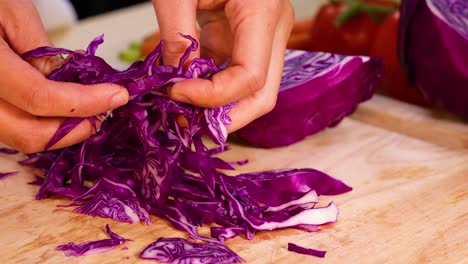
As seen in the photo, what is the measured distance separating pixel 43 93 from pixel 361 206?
81 cm

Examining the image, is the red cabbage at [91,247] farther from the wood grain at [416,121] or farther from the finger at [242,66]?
the wood grain at [416,121]

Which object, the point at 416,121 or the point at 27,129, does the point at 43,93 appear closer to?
the point at 27,129

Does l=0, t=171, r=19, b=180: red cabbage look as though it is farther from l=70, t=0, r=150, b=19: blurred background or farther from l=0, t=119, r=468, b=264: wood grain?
l=70, t=0, r=150, b=19: blurred background

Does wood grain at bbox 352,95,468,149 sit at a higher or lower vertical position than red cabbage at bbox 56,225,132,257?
lower

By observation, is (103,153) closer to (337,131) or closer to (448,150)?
(337,131)

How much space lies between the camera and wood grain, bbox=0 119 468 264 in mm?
1623

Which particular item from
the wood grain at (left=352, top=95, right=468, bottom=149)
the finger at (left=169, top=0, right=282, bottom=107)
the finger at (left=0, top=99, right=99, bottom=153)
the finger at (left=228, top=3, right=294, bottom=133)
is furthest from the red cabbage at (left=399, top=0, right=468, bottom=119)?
the finger at (left=0, top=99, right=99, bottom=153)

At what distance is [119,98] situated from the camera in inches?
65.2

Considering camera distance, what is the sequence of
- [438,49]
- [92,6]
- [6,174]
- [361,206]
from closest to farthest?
[361,206] < [6,174] < [438,49] < [92,6]

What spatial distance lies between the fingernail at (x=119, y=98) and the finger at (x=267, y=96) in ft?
1.02

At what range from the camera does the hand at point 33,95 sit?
1.59 metres

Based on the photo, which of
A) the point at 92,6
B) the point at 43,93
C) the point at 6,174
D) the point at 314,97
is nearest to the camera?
the point at 43,93

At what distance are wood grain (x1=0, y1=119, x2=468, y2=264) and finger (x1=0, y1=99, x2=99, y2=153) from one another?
0.19 metres

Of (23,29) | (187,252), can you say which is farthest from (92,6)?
(187,252)
